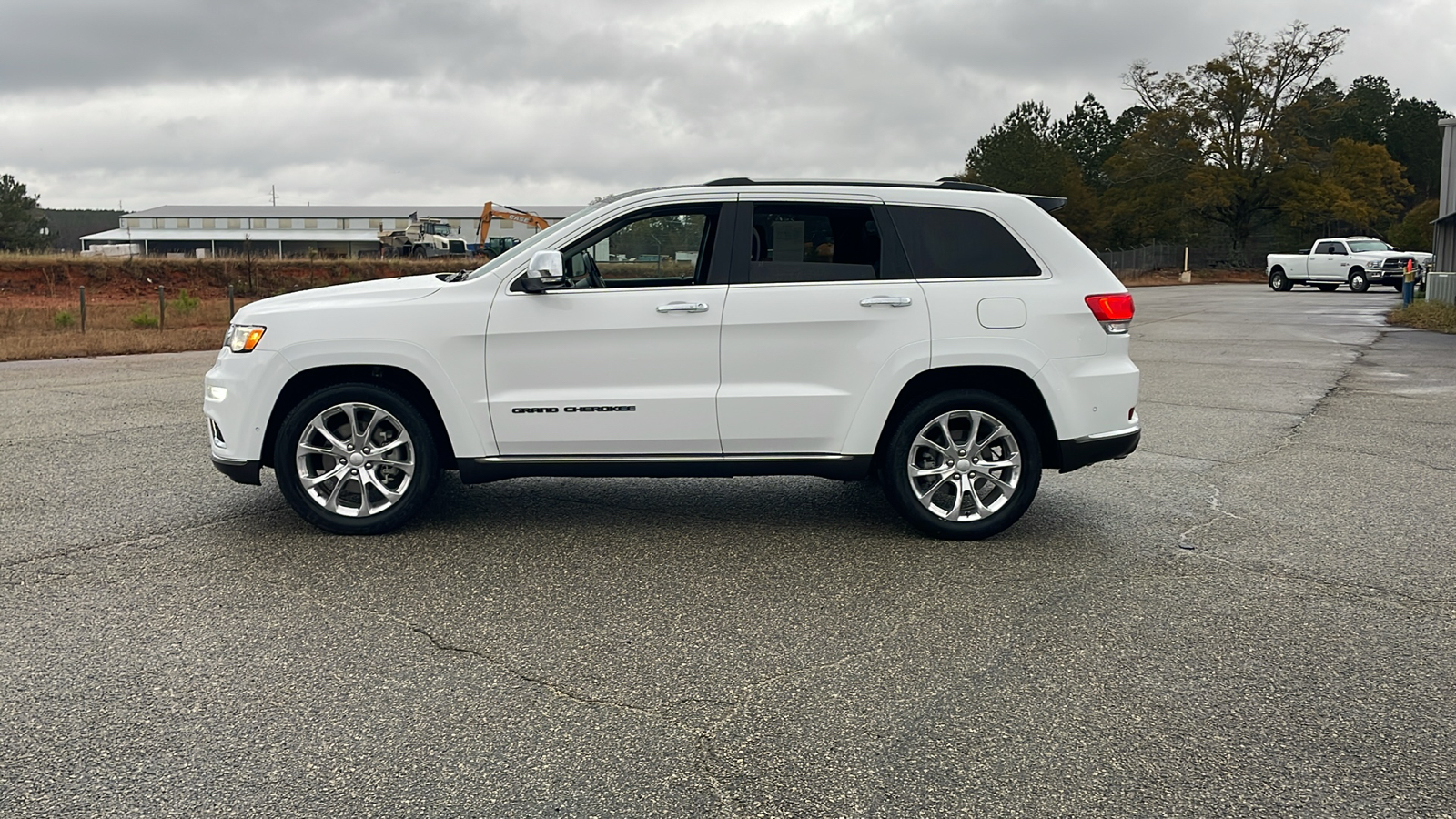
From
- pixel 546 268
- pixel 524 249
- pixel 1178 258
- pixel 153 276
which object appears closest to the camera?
pixel 546 268

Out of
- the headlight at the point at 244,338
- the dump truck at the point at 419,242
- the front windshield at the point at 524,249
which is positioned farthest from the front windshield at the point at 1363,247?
the headlight at the point at 244,338

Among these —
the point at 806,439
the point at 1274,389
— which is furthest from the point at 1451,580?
the point at 1274,389

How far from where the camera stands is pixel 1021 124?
84688 mm

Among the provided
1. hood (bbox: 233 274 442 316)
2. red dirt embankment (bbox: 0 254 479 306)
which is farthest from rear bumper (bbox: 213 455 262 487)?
red dirt embankment (bbox: 0 254 479 306)

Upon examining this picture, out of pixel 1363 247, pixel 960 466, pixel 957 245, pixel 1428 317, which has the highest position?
pixel 1363 247

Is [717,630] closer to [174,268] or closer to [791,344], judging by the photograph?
[791,344]

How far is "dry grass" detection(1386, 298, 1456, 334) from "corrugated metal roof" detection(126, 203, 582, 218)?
3440 inches

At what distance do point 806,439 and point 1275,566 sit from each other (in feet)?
7.92

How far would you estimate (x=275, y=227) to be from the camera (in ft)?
357

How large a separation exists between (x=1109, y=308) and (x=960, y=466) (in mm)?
1154

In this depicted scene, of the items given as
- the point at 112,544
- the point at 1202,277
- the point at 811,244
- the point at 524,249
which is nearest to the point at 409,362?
the point at 524,249

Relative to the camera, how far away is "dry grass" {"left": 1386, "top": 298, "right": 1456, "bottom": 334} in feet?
75.7

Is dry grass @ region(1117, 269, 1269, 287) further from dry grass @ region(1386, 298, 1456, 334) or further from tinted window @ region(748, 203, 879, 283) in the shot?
tinted window @ region(748, 203, 879, 283)

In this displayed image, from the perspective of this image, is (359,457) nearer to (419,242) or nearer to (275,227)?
(419,242)
